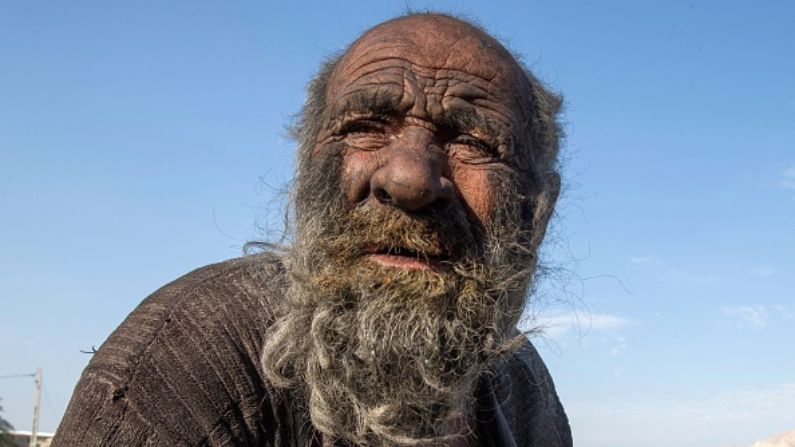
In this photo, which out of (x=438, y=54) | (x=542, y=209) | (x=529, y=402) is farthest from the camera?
(x=529, y=402)

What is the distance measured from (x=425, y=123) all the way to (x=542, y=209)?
616 mm

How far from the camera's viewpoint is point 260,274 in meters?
2.91

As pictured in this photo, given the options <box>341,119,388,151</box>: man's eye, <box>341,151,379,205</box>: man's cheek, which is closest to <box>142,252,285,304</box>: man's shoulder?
<box>341,151,379,205</box>: man's cheek

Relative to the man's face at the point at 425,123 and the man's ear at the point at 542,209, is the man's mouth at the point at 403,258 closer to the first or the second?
the man's face at the point at 425,123

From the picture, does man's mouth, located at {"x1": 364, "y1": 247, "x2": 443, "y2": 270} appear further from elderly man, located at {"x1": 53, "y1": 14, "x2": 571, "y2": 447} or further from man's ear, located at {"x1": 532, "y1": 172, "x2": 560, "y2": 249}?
man's ear, located at {"x1": 532, "y1": 172, "x2": 560, "y2": 249}

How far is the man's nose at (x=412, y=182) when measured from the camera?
2.61 metres

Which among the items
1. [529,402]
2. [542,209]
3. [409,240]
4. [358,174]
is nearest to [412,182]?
[409,240]

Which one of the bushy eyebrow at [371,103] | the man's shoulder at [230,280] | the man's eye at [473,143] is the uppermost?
the bushy eyebrow at [371,103]

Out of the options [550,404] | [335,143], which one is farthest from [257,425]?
[550,404]

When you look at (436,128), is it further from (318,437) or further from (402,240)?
(318,437)

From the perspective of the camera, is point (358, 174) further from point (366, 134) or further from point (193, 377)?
point (193, 377)

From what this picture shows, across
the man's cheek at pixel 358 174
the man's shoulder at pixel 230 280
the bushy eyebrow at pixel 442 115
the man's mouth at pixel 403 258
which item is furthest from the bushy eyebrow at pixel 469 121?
the man's shoulder at pixel 230 280

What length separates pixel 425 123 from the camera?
293 centimetres

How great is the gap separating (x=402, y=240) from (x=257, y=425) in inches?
26.9
